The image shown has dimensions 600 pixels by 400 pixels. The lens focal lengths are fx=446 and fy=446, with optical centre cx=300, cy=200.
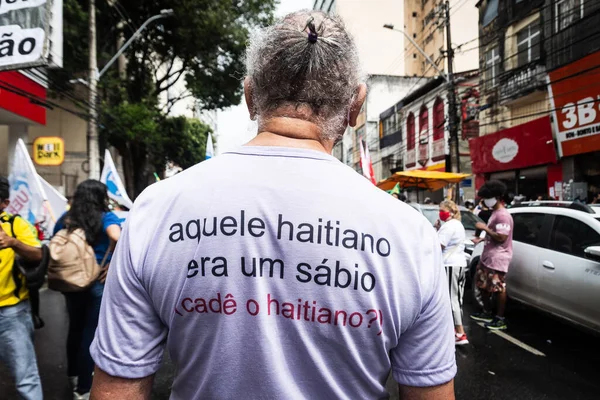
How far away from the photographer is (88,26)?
46.9 feet

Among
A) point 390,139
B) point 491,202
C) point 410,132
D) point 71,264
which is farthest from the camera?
point 390,139

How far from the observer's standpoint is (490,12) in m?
19.7

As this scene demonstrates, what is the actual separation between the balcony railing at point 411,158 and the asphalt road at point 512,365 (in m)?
24.1

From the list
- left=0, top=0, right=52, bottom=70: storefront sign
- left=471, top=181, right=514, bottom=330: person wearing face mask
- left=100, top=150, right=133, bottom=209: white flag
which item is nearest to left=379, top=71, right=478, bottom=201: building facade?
left=471, top=181, right=514, bottom=330: person wearing face mask

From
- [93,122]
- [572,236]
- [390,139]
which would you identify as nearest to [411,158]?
[390,139]

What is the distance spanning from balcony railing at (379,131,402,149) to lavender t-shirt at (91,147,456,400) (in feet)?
109

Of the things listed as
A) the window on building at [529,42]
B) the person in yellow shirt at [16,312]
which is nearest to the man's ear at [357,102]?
the person in yellow shirt at [16,312]

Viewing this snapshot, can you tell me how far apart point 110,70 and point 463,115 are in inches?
692

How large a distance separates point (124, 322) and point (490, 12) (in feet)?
73.3

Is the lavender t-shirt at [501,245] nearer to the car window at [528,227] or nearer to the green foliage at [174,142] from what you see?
the car window at [528,227]

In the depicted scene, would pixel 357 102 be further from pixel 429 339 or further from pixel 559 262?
pixel 559 262

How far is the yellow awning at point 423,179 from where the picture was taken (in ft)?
52.3

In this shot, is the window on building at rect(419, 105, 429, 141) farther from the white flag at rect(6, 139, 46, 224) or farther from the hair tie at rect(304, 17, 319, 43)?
the hair tie at rect(304, 17, 319, 43)

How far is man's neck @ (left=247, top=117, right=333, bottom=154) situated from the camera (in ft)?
3.50
